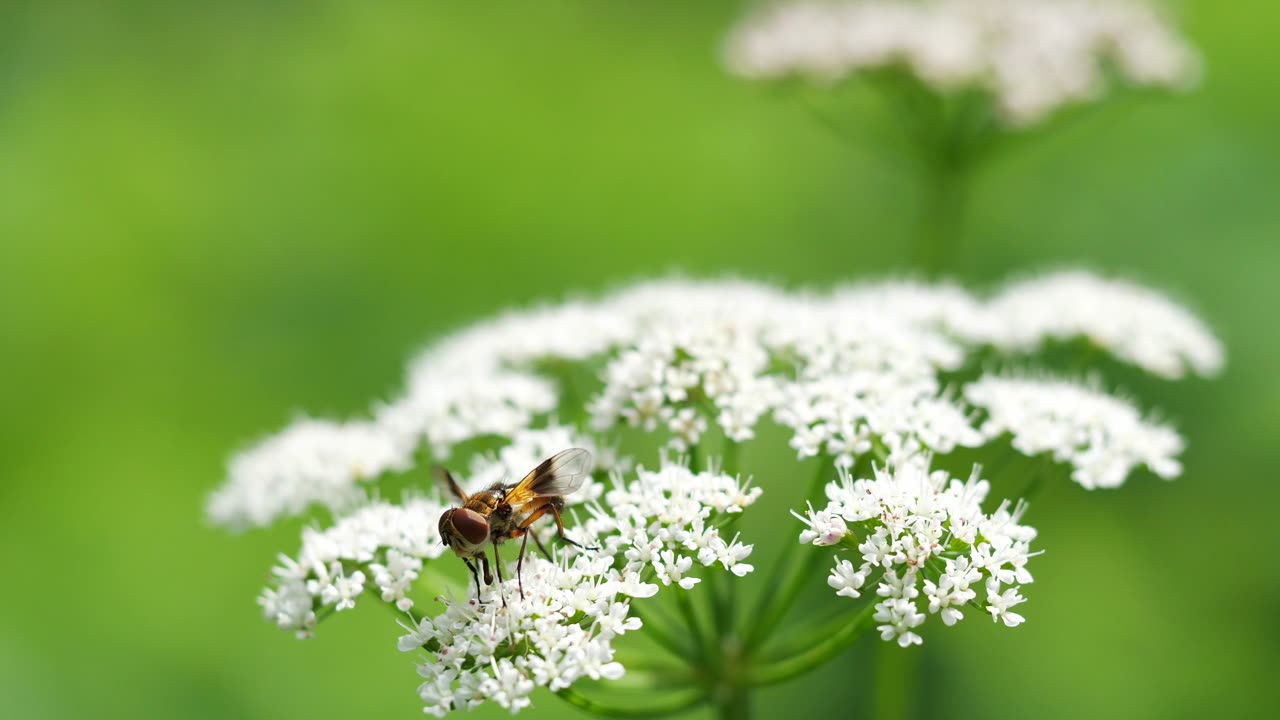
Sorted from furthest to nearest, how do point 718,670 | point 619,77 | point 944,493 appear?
point 619,77 → point 718,670 → point 944,493

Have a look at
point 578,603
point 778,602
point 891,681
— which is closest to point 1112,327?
point 891,681

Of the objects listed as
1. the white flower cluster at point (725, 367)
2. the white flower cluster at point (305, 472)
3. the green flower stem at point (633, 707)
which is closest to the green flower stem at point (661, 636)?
the green flower stem at point (633, 707)

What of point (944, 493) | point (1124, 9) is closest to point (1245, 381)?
point (1124, 9)

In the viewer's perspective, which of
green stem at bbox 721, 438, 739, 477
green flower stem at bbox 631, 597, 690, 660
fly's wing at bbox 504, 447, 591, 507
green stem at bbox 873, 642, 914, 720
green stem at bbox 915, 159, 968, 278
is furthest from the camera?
green stem at bbox 915, 159, 968, 278

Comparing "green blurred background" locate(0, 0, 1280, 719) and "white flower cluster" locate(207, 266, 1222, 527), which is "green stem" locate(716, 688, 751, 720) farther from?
"green blurred background" locate(0, 0, 1280, 719)

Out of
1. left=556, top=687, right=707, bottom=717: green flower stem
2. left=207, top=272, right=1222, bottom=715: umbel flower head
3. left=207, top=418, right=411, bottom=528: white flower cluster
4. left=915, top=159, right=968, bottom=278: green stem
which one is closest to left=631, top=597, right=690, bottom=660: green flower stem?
left=207, top=272, right=1222, bottom=715: umbel flower head

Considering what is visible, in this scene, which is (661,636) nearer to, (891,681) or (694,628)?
(694,628)

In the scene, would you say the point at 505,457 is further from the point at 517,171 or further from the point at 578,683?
the point at 517,171
